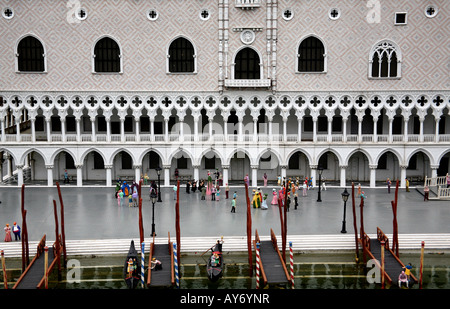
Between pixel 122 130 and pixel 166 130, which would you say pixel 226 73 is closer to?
pixel 166 130

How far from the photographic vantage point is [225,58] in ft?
117

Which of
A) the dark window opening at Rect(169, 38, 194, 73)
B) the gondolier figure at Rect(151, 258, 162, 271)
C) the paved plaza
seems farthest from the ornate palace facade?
the gondolier figure at Rect(151, 258, 162, 271)

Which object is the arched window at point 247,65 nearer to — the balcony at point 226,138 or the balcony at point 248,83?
the balcony at point 248,83

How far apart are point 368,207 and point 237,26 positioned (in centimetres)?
1437

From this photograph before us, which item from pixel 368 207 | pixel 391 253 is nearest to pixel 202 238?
pixel 391 253

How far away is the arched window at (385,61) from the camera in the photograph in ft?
116

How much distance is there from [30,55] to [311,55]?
18.7 metres

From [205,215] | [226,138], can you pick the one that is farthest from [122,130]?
[205,215]

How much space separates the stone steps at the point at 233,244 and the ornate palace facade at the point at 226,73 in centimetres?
1104

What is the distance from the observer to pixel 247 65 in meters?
36.3

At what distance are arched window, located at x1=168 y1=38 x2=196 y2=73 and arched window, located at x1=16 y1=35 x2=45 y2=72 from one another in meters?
8.49

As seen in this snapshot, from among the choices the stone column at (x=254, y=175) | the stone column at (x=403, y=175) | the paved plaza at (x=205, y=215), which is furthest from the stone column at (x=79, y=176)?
the stone column at (x=403, y=175)
